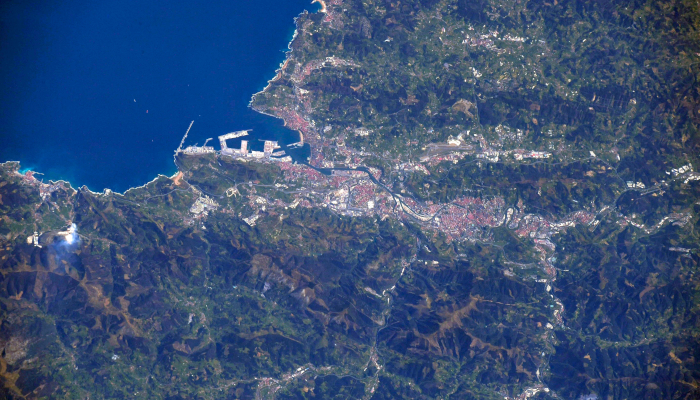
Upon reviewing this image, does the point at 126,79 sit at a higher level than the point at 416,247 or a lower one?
higher

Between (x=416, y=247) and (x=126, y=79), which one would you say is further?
(x=126, y=79)

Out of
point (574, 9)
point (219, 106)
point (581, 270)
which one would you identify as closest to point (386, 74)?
point (219, 106)

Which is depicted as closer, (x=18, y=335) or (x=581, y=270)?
(x=18, y=335)

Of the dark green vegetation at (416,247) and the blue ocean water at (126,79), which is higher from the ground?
the blue ocean water at (126,79)

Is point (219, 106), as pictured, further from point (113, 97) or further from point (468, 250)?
A: point (468, 250)
